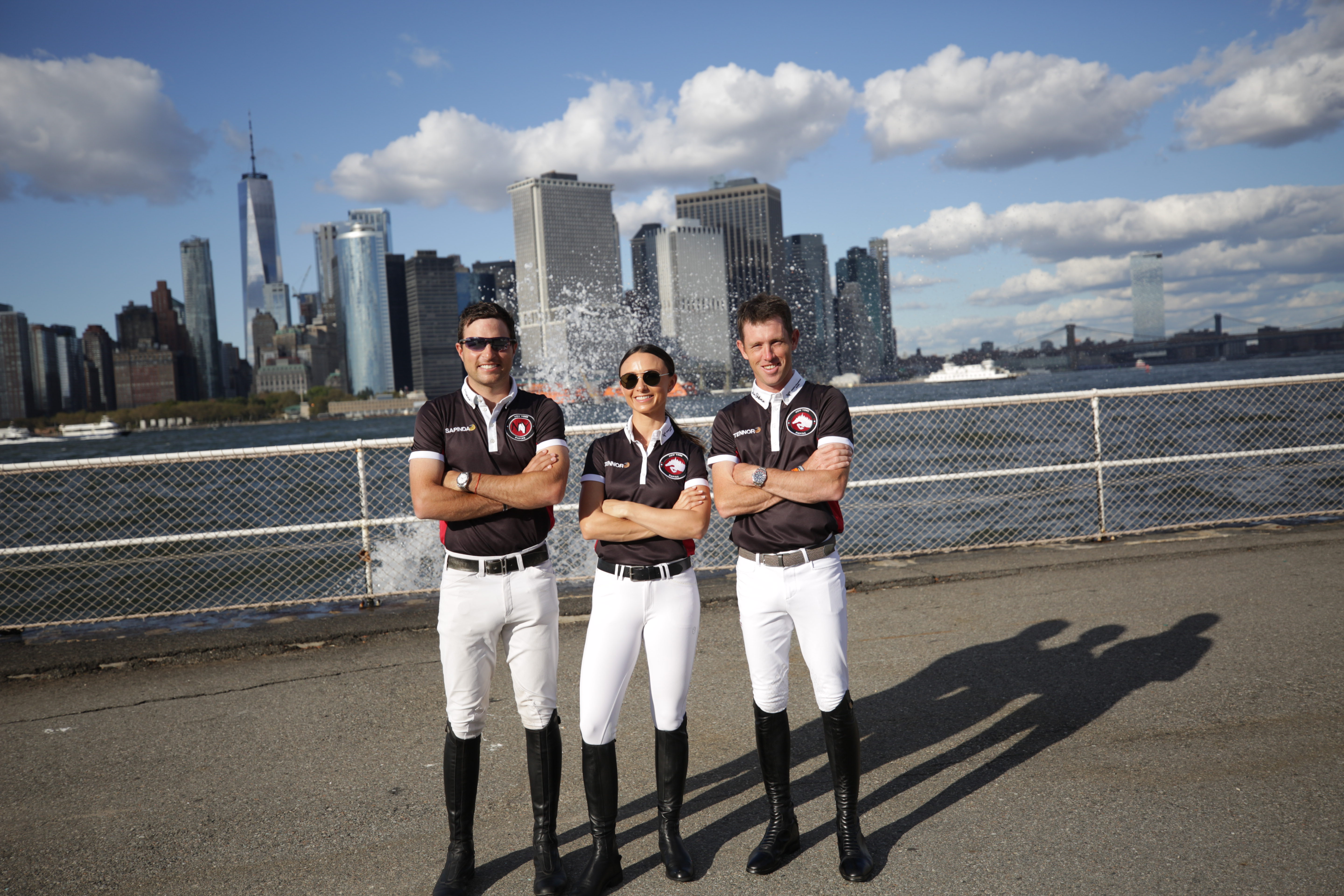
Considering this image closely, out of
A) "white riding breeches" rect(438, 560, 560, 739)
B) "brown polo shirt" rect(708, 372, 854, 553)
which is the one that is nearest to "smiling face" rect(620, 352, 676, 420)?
"brown polo shirt" rect(708, 372, 854, 553)

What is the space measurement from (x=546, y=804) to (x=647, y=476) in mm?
1340

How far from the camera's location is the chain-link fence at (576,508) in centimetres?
805

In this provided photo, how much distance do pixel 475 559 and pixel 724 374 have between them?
67490 millimetres

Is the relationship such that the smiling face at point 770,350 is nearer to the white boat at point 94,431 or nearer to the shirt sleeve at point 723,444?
the shirt sleeve at point 723,444

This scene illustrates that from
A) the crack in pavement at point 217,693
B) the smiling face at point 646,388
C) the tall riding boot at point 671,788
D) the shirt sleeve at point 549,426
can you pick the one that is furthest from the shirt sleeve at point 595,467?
the crack in pavement at point 217,693

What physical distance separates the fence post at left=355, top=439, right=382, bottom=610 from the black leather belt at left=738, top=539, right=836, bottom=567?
15.4ft

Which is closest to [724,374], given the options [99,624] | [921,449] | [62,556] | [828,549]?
[921,449]

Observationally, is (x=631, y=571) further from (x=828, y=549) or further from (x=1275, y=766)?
(x=1275, y=766)

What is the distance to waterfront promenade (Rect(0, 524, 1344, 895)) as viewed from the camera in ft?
10.4

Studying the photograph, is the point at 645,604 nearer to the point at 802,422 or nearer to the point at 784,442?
the point at 784,442

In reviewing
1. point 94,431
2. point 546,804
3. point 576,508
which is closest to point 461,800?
point 546,804

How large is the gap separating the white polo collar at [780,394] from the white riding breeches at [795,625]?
66 centimetres

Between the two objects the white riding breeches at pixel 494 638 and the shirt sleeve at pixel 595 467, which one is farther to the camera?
the shirt sleeve at pixel 595 467

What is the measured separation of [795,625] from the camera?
3371mm
